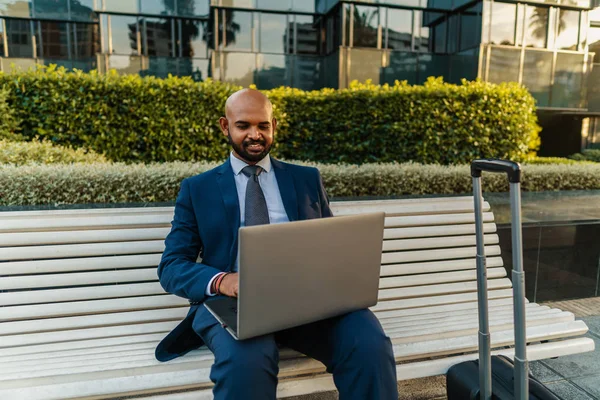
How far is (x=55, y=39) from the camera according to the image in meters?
14.4

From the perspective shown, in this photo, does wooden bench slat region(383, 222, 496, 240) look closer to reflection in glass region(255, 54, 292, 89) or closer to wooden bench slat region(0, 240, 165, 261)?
wooden bench slat region(0, 240, 165, 261)

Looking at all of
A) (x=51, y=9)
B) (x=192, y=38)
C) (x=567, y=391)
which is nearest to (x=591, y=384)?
(x=567, y=391)

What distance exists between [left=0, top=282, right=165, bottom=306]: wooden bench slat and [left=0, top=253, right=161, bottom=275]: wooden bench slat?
0.37ft

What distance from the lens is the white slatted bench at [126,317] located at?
1.96 meters

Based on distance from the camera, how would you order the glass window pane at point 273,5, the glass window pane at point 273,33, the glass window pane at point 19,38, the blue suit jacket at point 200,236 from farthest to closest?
the glass window pane at point 19,38 → the glass window pane at point 273,33 → the glass window pane at point 273,5 → the blue suit jacket at point 200,236

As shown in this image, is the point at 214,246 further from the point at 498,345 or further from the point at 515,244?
the point at 498,345

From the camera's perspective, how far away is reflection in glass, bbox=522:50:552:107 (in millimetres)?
13484

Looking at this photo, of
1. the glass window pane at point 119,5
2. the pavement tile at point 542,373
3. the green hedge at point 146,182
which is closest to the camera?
the pavement tile at point 542,373

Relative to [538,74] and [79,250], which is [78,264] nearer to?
[79,250]

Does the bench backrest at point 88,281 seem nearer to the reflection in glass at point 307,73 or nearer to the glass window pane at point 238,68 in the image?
the glass window pane at point 238,68

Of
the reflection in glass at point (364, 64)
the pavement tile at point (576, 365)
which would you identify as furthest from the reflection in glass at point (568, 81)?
the pavement tile at point (576, 365)

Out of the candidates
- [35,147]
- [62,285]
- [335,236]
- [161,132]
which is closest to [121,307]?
[62,285]

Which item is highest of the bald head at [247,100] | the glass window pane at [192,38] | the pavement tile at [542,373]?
the glass window pane at [192,38]

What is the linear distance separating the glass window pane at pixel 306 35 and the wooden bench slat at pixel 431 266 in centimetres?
1143
